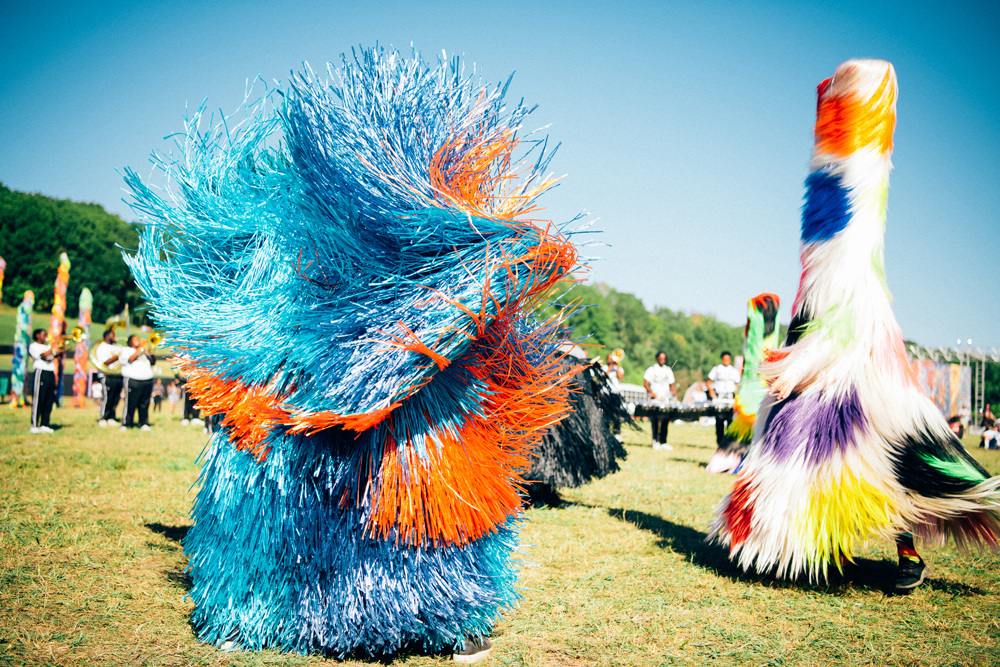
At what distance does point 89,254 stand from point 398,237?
205ft

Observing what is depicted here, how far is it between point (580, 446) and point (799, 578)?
2160 millimetres

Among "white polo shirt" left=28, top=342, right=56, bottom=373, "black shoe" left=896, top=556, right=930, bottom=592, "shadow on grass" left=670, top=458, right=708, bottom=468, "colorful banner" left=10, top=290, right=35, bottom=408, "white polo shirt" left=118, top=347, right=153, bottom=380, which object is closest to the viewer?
"black shoe" left=896, top=556, right=930, bottom=592

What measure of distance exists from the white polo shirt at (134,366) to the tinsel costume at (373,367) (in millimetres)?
10738

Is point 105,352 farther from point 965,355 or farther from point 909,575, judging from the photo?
point 965,355

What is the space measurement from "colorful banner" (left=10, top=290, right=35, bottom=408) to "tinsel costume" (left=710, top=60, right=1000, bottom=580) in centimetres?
1852

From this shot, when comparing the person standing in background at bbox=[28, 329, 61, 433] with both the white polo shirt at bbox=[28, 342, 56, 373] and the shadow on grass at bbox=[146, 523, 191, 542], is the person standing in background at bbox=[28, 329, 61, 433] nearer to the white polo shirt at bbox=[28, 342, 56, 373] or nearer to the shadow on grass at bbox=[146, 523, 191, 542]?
the white polo shirt at bbox=[28, 342, 56, 373]

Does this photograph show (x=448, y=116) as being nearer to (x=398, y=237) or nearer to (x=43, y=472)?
(x=398, y=237)

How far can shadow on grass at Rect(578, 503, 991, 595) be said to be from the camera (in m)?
3.96

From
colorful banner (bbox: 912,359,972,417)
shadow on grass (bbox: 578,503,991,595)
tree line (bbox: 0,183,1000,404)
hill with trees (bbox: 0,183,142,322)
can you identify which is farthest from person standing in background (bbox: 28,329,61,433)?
hill with trees (bbox: 0,183,142,322)

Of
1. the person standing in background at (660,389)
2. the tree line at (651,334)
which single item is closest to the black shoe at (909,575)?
the person standing in background at (660,389)

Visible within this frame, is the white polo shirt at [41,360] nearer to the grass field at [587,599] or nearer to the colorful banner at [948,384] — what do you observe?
the grass field at [587,599]

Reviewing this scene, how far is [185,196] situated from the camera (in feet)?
9.60

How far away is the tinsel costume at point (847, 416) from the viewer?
11.6 ft

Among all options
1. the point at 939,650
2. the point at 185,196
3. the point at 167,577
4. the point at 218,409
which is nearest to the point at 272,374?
the point at 218,409
